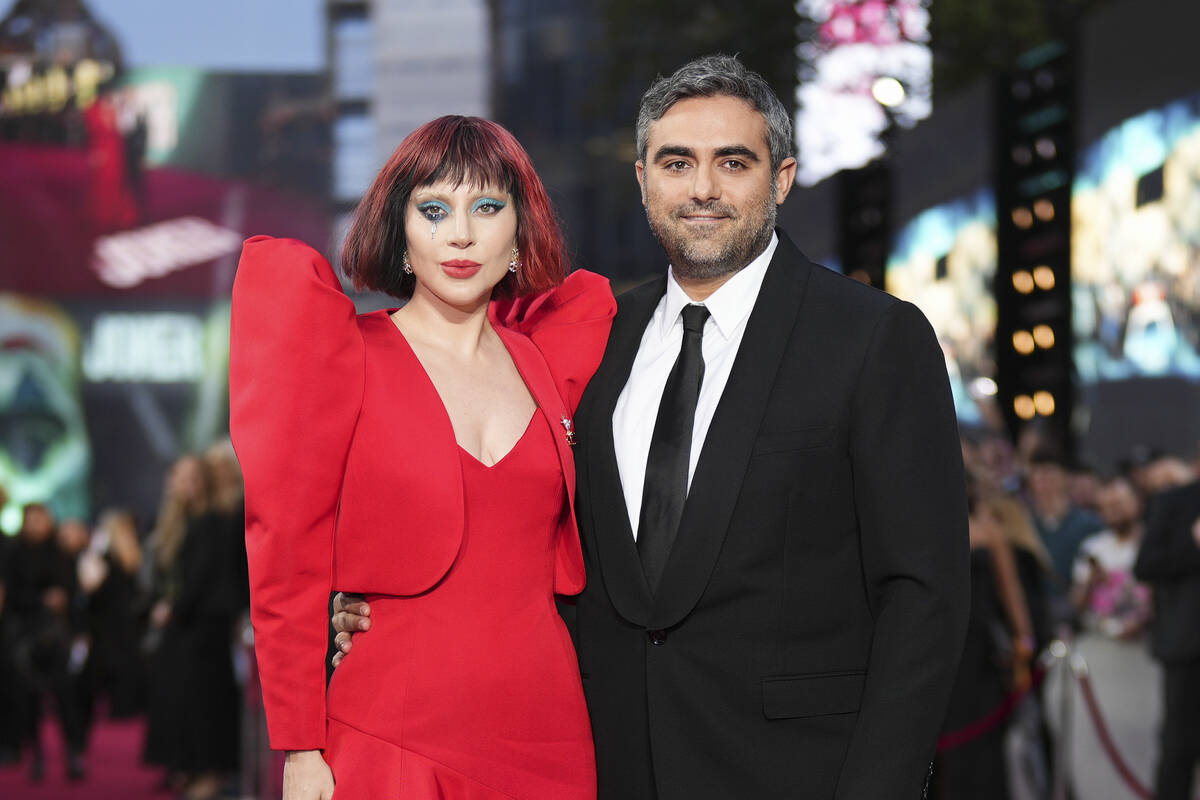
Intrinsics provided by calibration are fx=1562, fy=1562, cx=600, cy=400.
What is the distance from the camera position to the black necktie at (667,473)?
106 inches

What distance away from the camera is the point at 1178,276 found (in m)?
9.59

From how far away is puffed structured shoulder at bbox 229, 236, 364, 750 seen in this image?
2576 mm

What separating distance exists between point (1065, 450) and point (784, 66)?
39.8 feet

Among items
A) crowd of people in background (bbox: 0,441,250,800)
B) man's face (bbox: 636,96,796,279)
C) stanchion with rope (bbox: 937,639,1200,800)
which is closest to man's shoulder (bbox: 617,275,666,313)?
man's face (bbox: 636,96,796,279)

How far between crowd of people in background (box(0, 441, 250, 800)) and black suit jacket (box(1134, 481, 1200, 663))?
4.17 meters

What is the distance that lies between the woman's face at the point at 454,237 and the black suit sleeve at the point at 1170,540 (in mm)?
4501

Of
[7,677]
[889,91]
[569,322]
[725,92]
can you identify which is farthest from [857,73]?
[725,92]

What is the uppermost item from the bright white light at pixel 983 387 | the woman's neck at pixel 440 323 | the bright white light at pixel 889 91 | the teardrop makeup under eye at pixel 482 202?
the bright white light at pixel 889 91

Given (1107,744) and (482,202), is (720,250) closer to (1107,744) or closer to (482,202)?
(482,202)

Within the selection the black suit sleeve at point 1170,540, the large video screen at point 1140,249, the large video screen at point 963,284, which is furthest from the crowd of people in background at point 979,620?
the large video screen at point 963,284

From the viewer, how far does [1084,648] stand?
7266 mm

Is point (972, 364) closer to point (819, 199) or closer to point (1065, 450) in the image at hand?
point (1065, 450)

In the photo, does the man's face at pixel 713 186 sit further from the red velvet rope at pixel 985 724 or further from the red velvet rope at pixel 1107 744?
the red velvet rope at pixel 985 724

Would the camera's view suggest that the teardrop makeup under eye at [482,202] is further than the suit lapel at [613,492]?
Yes
